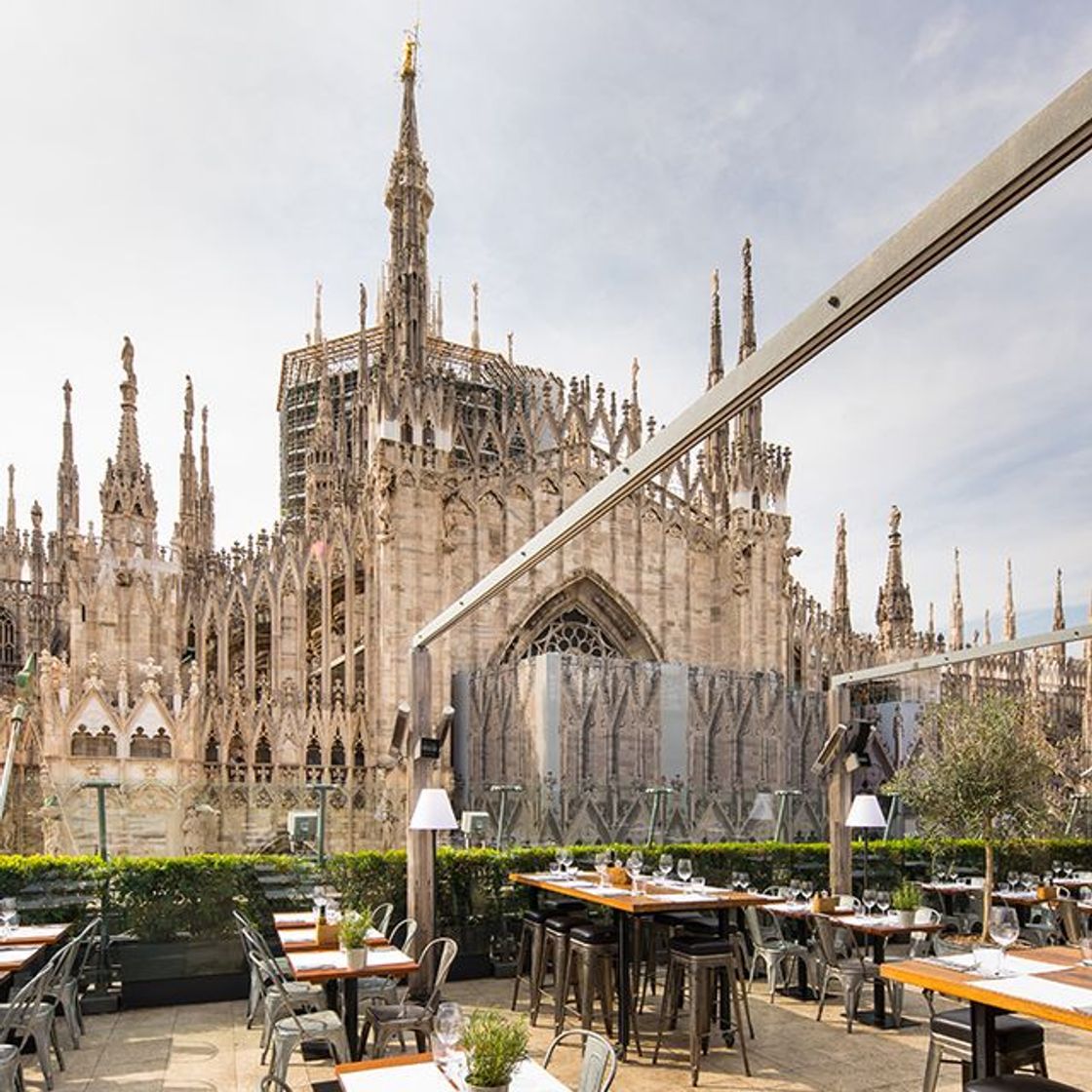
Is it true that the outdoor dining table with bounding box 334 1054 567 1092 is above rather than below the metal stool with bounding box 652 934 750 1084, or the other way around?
above

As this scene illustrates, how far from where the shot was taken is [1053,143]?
3100mm

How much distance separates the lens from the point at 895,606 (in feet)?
83.0

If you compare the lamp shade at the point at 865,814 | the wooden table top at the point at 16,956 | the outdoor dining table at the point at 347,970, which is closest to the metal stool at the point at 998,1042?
the outdoor dining table at the point at 347,970

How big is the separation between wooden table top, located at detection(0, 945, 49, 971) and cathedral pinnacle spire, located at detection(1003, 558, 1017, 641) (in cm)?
4591

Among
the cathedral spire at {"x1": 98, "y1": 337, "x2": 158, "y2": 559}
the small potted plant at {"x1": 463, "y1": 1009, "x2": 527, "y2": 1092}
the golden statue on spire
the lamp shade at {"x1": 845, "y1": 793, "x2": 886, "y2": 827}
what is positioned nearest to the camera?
the small potted plant at {"x1": 463, "y1": 1009, "x2": 527, "y2": 1092}

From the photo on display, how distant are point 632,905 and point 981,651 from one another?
14.8ft

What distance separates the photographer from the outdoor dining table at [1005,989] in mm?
4945

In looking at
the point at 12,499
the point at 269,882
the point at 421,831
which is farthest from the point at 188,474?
the point at 421,831

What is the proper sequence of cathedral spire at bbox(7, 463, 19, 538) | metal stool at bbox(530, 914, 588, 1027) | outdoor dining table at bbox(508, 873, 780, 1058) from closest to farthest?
outdoor dining table at bbox(508, 873, 780, 1058)
metal stool at bbox(530, 914, 588, 1027)
cathedral spire at bbox(7, 463, 19, 538)

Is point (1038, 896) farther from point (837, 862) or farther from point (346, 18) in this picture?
point (346, 18)

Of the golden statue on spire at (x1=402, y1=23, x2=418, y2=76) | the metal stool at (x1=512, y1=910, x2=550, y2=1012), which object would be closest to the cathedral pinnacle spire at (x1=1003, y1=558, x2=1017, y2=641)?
the golden statue on spire at (x1=402, y1=23, x2=418, y2=76)

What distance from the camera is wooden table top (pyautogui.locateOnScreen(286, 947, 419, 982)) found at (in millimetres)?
6574

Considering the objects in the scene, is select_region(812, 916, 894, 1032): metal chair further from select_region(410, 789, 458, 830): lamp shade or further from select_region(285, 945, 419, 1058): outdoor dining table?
select_region(285, 945, 419, 1058): outdoor dining table

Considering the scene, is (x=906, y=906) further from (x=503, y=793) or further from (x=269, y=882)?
(x=503, y=793)
